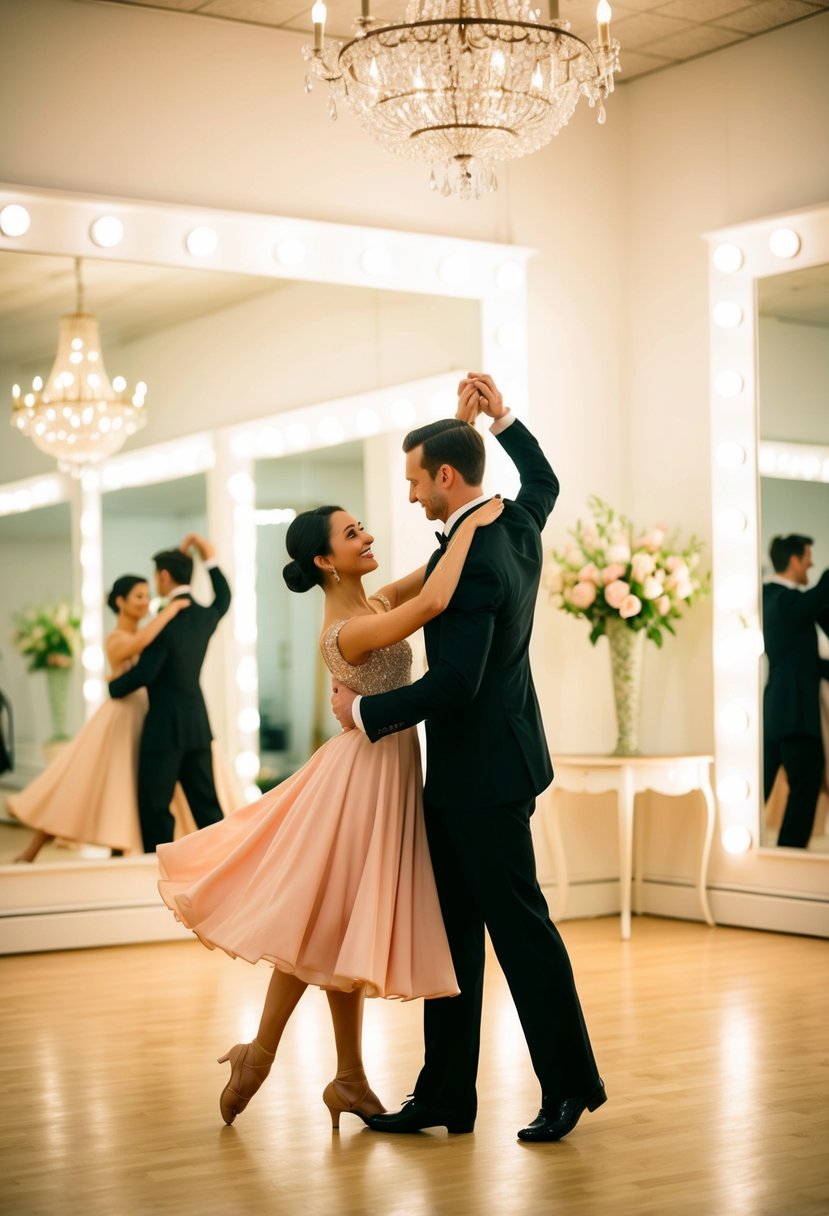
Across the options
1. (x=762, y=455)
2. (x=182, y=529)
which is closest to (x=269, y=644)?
(x=182, y=529)

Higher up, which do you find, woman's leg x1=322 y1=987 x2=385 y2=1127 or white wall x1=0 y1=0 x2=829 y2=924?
white wall x1=0 y1=0 x2=829 y2=924

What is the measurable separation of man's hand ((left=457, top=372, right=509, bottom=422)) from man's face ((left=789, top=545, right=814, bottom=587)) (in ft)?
8.14

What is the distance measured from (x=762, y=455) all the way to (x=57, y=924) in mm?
3040

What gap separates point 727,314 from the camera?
19.3 feet

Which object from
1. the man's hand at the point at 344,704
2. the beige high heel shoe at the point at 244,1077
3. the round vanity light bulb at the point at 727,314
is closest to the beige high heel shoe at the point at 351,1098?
the beige high heel shoe at the point at 244,1077

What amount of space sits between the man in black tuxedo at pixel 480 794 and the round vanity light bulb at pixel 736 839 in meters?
2.72

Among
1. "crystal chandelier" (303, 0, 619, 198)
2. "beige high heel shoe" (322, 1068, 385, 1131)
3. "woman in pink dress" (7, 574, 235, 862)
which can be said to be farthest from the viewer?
"woman in pink dress" (7, 574, 235, 862)

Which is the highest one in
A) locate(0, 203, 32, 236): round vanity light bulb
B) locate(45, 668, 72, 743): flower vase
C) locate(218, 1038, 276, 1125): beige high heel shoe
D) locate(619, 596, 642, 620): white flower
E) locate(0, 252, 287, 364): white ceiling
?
locate(0, 203, 32, 236): round vanity light bulb

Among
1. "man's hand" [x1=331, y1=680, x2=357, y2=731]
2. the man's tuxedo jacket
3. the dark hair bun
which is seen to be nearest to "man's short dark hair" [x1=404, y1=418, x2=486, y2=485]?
the man's tuxedo jacket

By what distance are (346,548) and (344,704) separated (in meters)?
0.34

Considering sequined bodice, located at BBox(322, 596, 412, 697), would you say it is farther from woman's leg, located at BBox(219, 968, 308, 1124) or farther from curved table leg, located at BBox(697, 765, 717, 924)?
curved table leg, located at BBox(697, 765, 717, 924)

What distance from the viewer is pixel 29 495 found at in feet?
17.1

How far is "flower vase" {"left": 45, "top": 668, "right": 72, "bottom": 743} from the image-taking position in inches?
206

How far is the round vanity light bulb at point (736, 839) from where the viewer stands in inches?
227
